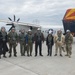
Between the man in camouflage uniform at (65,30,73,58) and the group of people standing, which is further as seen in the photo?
the man in camouflage uniform at (65,30,73,58)

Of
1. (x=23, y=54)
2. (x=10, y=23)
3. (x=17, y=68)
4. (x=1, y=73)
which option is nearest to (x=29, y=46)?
(x=23, y=54)

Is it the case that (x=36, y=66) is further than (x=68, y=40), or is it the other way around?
(x=68, y=40)

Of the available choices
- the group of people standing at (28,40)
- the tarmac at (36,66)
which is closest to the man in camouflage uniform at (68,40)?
the group of people standing at (28,40)

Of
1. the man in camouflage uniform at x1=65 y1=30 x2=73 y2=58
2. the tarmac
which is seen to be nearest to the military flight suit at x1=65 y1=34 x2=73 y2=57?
the man in camouflage uniform at x1=65 y1=30 x2=73 y2=58

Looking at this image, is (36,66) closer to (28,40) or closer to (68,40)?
(28,40)

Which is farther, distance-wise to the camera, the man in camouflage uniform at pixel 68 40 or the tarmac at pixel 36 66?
the man in camouflage uniform at pixel 68 40

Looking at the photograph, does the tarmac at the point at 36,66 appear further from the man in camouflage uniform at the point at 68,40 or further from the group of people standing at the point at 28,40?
the man in camouflage uniform at the point at 68,40

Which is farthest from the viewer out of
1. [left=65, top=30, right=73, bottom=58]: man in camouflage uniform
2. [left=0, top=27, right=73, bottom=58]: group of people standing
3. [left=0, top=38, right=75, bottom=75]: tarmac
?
[left=65, top=30, right=73, bottom=58]: man in camouflage uniform

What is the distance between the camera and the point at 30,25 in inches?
1224

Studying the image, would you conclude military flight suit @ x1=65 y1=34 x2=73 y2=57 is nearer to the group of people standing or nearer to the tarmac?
the group of people standing

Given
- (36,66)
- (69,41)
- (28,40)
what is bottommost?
(36,66)

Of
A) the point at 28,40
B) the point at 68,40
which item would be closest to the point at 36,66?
the point at 28,40

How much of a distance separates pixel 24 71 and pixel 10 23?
20.7 metres

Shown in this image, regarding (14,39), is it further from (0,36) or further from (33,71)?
(33,71)
